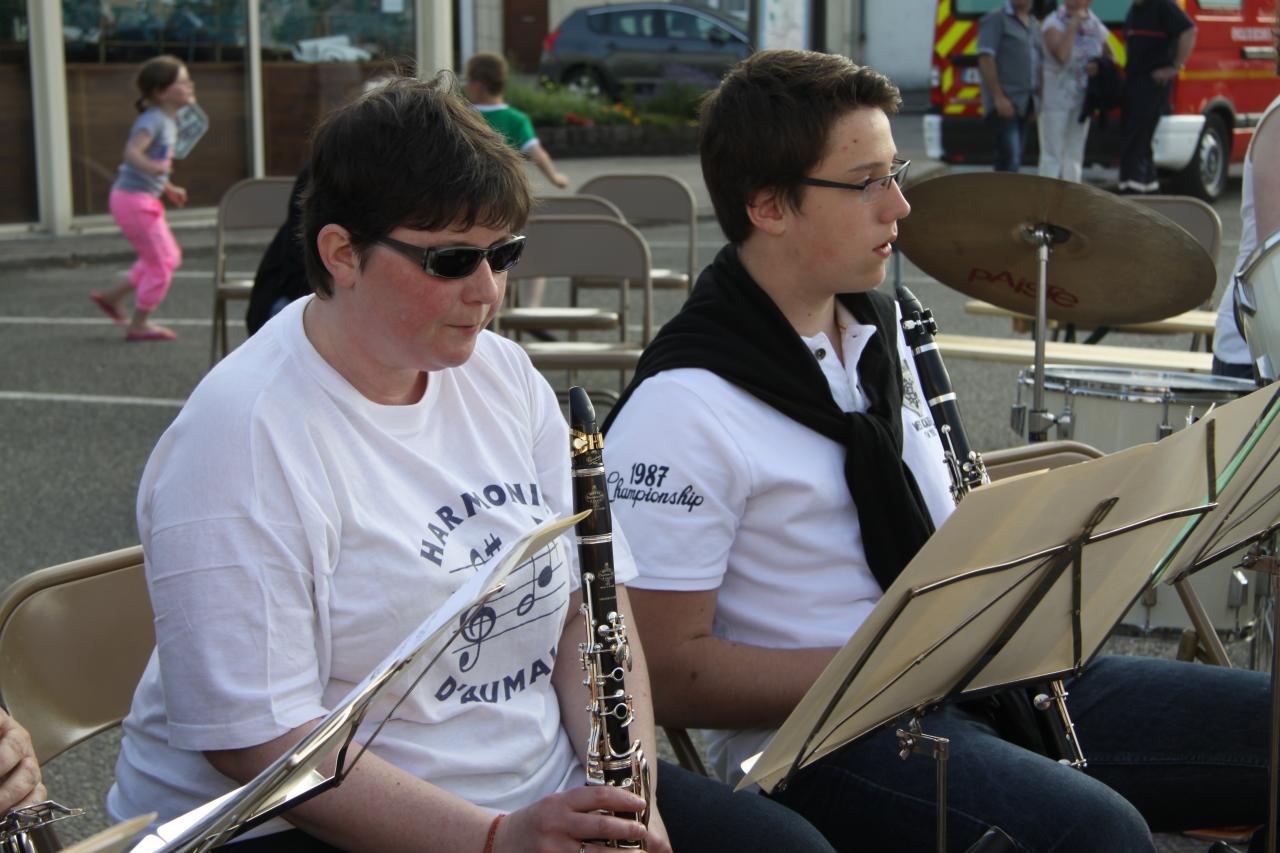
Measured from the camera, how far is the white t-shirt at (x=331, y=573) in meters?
1.77

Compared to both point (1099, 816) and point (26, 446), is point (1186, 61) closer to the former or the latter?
point (26, 446)

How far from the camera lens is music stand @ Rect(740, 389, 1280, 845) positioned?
1.66 meters

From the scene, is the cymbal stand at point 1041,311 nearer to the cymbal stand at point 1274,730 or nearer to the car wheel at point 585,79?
the cymbal stand at point 1274,730

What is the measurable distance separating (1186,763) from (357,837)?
1.28 metres

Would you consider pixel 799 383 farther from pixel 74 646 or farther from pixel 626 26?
pixel 626 26

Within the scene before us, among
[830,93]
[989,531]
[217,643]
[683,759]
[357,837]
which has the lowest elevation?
[683,759]

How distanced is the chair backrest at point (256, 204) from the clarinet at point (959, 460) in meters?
4.75

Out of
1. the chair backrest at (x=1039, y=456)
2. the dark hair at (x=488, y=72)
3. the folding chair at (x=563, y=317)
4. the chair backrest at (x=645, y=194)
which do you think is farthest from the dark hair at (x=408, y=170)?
the dark hair at (x=488, y=72)

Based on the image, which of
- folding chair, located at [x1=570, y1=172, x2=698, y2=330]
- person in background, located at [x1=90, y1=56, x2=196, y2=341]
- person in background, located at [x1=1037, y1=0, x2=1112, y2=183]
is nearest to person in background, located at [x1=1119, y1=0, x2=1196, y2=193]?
person in background, located at [x1=1037, y1=0, x2=1112, y2=183]

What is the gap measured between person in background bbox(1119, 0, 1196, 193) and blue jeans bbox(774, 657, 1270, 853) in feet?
34.7

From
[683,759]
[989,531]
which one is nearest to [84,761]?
[683,759]

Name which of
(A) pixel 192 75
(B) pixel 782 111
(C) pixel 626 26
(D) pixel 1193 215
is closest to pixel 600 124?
(C) pixel 626 26

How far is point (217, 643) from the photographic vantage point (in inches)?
69.2

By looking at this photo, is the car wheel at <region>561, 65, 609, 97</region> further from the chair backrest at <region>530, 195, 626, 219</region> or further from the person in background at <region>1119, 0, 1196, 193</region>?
the chair backrest at <region>530, 195, 626, 219</region>
